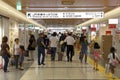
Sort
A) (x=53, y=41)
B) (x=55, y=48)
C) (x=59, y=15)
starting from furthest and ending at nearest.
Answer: (x=55, y=48), (x=53, y=41), (x=59, y=15)

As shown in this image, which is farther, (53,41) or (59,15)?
(53,41)

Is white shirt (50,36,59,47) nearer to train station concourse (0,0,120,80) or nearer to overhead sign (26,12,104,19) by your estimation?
train station concourse (0,0,120,80)

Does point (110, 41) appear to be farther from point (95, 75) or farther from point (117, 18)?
point (95, 75)

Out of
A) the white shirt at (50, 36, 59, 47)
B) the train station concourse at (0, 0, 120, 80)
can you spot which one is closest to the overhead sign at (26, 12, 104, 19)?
the train station concourse at (0, 0, 120, 80)

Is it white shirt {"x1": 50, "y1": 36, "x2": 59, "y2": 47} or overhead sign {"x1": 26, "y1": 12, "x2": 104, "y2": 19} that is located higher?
overhead sign {"x1": 26, "y1": 12, "x2": 104, "y2": 19}

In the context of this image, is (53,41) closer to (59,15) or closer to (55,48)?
(55,48)

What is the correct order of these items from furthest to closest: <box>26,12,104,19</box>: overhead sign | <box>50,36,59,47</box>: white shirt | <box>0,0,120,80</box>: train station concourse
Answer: <box>50,36,59,47</box>: white shirt < <box>26,12,104,19</box>: overhead sign < <box>0,0,120,80</box>: train station concourse

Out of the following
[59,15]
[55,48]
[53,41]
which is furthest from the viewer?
[55,48]

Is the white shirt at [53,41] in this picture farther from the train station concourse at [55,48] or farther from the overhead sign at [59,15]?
the overhead sign at [59,15]

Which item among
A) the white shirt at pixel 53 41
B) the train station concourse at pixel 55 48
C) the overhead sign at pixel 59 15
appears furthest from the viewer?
the white shirt at pixel 53 41

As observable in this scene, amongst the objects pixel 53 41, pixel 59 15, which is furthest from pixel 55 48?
pixel 59 15

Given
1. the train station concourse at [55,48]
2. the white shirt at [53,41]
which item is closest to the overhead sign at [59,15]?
the train station concourse at [55,48]

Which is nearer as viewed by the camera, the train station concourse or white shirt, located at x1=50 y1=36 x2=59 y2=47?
the train station concourse

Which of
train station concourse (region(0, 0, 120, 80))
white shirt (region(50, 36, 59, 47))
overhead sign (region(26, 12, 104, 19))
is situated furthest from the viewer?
white shirt (region(50, 36, 59, 47))
